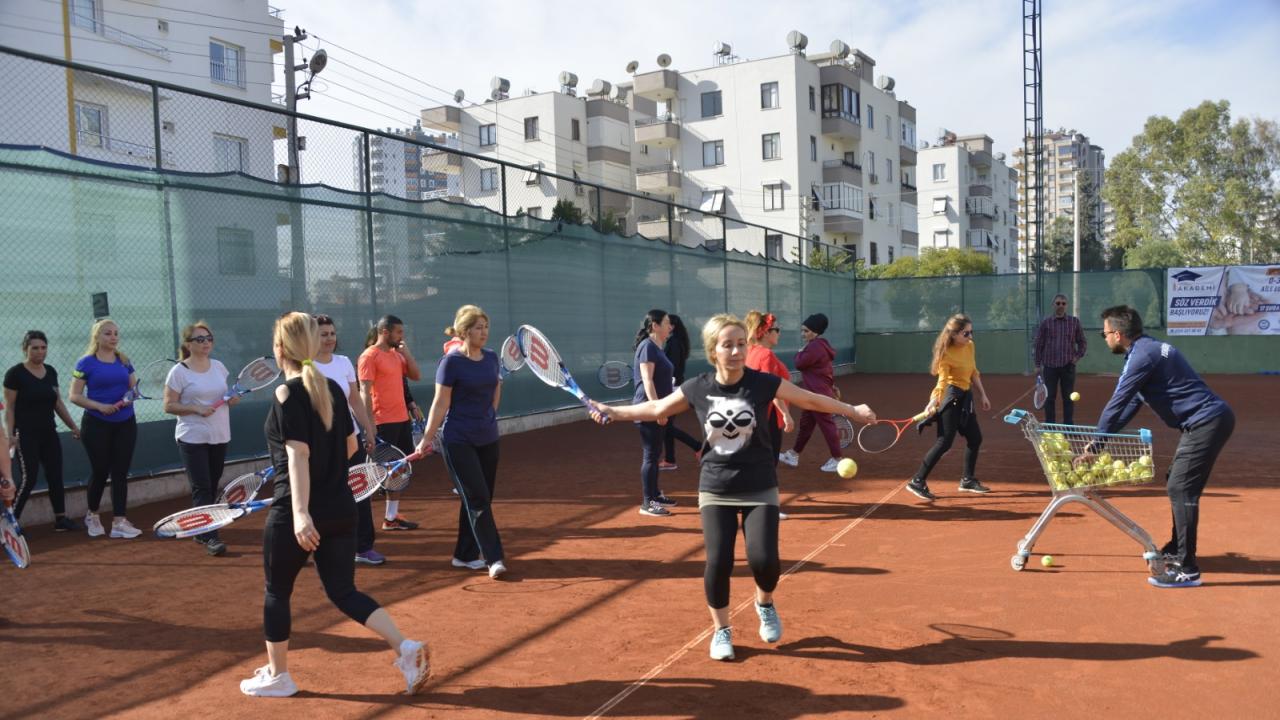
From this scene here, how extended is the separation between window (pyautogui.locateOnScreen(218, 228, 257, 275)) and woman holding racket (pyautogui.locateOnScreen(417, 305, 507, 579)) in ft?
15.2

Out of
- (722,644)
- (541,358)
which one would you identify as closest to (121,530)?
(541,358)

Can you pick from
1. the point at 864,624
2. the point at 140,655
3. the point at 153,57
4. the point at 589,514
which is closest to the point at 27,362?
the point at 140,655

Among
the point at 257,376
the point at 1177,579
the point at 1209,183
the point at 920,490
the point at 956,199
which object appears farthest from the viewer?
the point at 956,199

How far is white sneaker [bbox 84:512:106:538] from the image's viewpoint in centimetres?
757

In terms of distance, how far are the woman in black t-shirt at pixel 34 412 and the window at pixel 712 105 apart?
137 feet

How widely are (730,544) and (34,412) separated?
233 inches

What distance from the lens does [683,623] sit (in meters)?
5.27

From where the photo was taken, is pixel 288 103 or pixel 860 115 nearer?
pixel 288 103

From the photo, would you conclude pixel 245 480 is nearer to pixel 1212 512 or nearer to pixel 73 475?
pixel 73 475

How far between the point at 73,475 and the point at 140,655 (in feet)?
13.9

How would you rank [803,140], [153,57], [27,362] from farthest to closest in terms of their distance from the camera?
1. [803,140]
2. [153,57]
3. [27,362]

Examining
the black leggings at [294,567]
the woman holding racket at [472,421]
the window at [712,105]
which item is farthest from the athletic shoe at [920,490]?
the window at [712,105]

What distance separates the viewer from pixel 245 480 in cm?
666

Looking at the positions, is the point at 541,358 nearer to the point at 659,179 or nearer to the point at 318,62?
the point at 318,62
